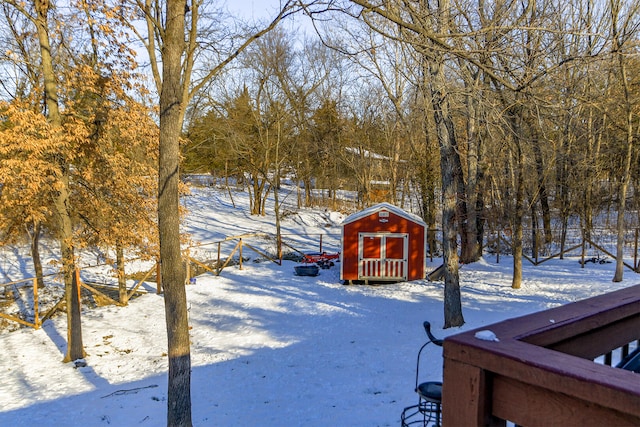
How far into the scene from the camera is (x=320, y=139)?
2700 cm

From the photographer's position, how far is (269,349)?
27.2 feet

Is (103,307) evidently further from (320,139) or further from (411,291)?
(320,139)

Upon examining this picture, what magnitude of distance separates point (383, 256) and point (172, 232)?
10.4m

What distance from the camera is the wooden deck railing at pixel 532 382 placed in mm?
854

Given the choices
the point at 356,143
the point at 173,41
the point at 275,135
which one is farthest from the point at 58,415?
the point at 356,143

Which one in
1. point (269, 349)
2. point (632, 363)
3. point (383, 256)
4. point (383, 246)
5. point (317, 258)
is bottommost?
point (269, 349)

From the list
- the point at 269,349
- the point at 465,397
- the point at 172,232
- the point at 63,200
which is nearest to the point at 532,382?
the point at 465,397

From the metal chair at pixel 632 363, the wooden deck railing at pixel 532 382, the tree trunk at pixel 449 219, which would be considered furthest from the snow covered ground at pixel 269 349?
the wooden deck railing at pixel 532 382

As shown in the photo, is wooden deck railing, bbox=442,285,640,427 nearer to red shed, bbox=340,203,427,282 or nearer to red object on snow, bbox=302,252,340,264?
red shed, bbox=340,203,427,282

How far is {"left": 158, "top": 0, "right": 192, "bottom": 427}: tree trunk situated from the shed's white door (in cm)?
1002

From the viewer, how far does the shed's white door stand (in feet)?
47.6

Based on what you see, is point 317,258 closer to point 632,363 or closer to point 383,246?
point 383,246

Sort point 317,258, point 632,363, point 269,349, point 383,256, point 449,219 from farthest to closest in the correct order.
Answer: point 317,258, point 383,256, point 449,219, point 269,349, point 632,363

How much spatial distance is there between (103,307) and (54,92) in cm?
620
